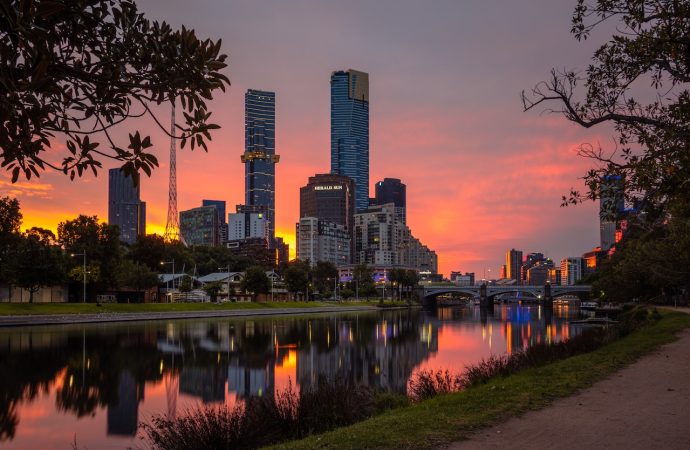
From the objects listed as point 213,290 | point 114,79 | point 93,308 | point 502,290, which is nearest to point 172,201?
point 213,290

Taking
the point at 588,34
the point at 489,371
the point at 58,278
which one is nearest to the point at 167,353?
the point at 489,371

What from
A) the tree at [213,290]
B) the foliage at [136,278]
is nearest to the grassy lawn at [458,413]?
the foliage at [136,278]

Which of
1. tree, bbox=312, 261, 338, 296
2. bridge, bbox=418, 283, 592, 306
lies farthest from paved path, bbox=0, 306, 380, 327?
bridge, bbox=418, 283, 592, 306

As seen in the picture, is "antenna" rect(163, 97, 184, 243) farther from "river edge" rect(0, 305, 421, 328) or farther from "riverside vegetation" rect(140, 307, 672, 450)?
"riverside vegetation" rect(140, 307, 672, 450)

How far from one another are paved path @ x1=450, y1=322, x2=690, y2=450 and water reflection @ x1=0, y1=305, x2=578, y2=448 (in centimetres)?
905

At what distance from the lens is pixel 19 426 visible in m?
19.6

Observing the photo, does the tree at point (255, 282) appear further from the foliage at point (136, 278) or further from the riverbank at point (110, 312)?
the foliage at point (136, 278)

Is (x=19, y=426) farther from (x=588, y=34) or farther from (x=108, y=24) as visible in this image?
(x=588, y=34)

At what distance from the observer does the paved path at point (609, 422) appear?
997 centimetres

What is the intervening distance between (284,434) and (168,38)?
1133 cm

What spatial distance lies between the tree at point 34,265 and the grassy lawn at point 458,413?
68.7 m

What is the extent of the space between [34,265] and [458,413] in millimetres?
72258

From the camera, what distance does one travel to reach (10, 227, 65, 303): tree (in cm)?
7138

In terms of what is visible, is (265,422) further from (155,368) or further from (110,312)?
(110,312)
